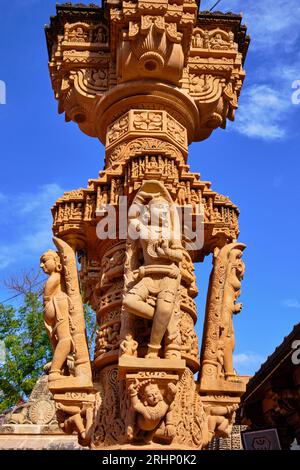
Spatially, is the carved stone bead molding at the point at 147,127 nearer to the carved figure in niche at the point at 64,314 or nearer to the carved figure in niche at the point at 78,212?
the carved figure in niche at the point at 78,212

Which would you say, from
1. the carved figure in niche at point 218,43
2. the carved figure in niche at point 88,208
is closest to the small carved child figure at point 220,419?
the carved figure in niche at point 88,208

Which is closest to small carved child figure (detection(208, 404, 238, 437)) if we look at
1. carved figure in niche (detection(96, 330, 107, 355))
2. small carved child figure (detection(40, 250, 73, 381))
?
carved figure in niche (detection(96, 330, 107, 355))

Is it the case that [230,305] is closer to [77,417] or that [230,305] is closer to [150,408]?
[150,408]

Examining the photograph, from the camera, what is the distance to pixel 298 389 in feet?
27.6

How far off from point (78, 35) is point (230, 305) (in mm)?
4166

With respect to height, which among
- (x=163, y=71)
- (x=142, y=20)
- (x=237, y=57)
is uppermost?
(x=237, y=57)

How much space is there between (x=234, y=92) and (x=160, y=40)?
1.57m

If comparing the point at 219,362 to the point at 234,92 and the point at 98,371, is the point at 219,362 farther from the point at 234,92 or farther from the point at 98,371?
the point at 234,92

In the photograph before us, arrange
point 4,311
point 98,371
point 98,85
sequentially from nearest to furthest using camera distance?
point 98,371
point 98,85
point 4,311

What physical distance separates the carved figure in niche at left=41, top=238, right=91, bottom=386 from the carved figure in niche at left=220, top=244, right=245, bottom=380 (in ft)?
4.79

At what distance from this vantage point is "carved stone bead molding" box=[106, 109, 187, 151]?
6461 mm

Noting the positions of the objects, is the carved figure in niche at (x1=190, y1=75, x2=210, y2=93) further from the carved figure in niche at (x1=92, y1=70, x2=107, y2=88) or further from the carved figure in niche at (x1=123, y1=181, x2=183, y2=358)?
the carved figure in niche at (x1=123, y1=181, x2=183, y2=358)
